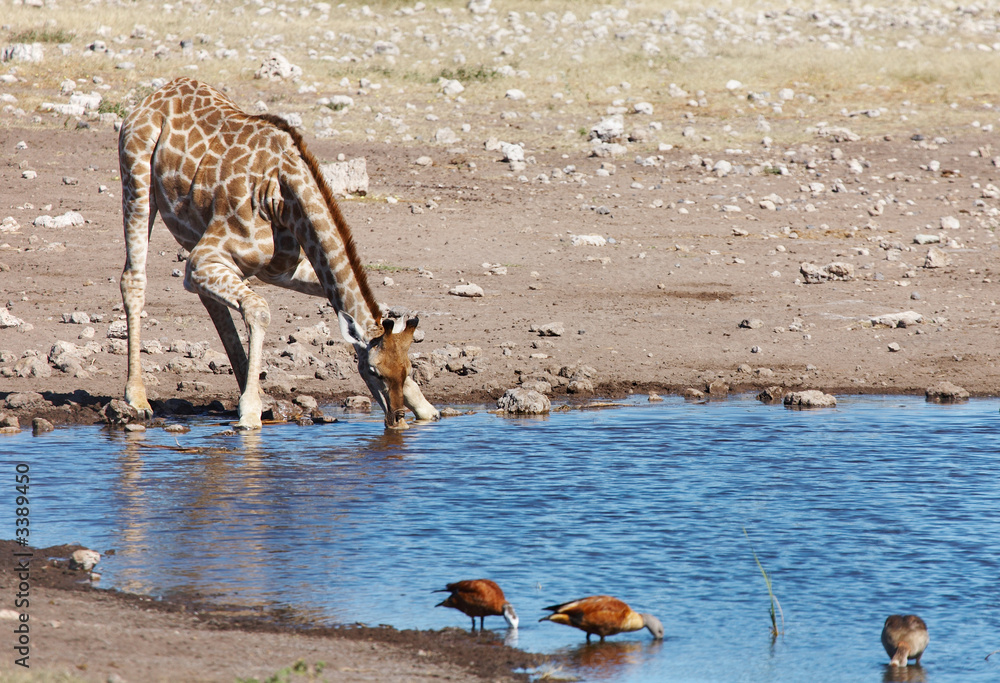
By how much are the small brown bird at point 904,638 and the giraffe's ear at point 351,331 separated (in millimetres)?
4970

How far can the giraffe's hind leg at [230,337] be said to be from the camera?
9883 mm

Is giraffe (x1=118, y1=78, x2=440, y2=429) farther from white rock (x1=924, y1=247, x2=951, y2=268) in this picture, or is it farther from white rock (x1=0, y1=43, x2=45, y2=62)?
white rock (x1=0, y1=43, x2=45, y2=62)

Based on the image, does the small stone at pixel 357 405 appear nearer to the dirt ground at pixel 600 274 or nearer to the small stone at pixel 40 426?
the dirt ground at pixel 600 274

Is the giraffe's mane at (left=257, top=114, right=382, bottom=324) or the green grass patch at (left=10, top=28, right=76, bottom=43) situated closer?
the giraffe's mane at (left=257, top=114, right=382, bottom=324)

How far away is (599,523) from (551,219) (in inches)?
382

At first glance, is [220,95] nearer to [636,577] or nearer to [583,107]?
[636,577]

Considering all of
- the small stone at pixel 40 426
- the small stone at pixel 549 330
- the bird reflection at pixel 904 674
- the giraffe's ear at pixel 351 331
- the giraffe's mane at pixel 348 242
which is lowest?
the bird reflection at pixel 904 674

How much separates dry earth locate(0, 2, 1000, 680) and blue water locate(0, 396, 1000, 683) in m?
A: 0.84

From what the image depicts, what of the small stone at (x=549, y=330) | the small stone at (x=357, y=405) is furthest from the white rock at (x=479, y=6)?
the small stone at (x=357, y=405)

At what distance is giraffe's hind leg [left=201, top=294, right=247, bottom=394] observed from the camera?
9.88m

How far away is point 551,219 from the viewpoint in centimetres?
1628

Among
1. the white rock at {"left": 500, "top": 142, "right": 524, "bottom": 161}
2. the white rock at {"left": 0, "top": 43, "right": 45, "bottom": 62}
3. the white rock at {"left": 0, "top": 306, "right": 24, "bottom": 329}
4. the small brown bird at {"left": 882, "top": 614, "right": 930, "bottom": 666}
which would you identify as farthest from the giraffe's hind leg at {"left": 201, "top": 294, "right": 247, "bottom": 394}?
the white rock at {"left": 0, "top": 43, "right": 45, "bottom": 62}

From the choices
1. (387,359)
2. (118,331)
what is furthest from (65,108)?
(387,359)

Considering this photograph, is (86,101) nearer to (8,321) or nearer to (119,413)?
(8,321)
